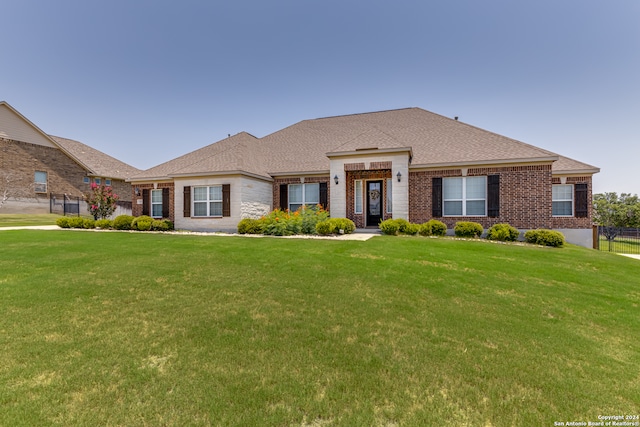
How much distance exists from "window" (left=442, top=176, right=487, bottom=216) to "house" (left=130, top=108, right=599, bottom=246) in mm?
49

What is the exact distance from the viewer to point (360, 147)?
611 inches

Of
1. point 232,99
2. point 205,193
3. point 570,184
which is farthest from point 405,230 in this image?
point 232,99

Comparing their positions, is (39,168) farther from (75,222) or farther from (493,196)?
(493,196)

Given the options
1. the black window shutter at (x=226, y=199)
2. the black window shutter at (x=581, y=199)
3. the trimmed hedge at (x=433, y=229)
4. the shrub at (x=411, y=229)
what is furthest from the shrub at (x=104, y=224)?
the black window shutter at (x=581, y=199)

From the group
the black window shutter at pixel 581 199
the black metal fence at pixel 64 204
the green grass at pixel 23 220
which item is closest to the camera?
the black window shutter at pixel 581 199

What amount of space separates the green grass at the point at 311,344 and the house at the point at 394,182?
Answer: 7.77 m

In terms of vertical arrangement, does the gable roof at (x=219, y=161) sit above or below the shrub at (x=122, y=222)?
above

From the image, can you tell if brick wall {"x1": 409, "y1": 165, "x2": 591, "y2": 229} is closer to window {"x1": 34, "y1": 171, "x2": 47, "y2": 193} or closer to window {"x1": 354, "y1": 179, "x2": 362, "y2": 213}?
window {"x1": 354, "y1": 179, "x2": 362, "y2": 213}

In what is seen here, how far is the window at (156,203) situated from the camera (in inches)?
747

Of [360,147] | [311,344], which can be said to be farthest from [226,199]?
[311,344]

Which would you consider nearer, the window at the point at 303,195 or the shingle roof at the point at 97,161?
the window at the point at 303,195

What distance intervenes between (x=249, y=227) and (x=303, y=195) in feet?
14.8

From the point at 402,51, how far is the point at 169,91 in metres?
14.6

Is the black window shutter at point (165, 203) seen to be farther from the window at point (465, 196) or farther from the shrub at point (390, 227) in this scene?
the window at point (465, 196)
